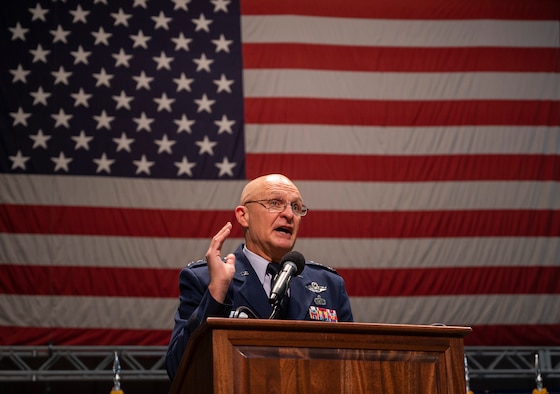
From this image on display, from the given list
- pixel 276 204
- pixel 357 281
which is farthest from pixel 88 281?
pixel 276 204

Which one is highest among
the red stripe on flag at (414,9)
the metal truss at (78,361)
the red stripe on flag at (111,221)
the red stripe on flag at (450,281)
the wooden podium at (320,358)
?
the red stripe on flag at (414,9)

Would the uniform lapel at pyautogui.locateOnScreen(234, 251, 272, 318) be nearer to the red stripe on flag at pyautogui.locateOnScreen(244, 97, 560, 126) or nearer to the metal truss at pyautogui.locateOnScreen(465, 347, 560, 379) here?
the metal truss at pyautogui.locateOnScreen(465, 347, 560, 379)

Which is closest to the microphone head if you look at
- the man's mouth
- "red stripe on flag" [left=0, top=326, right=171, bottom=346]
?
the man's mouth

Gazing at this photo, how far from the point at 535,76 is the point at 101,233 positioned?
366cm

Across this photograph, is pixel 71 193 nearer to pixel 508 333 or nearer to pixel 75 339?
pixel 75 339

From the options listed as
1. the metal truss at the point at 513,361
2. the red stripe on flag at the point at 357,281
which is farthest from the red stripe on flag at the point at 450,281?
the metal truss at the point at 513,361

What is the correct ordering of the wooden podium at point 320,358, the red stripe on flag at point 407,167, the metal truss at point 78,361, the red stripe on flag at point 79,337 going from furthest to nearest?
1. the red stripe on flag at point 407,167
2. the red stripe on flag at point 79,337
3. the metal truss at point 78,361
4. the wooden podium at point 320,358

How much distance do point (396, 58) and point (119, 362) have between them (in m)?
3.19

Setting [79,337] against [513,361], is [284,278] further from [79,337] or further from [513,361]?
[513,361]

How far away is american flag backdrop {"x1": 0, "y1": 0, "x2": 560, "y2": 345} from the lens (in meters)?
5.98

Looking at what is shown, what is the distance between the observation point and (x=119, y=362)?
19.2 feet

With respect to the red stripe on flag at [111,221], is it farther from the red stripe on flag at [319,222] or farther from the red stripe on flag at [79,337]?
the red stripe on flag at [79,337]

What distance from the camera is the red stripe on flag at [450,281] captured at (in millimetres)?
6184

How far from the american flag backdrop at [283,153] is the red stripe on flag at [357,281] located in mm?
11
